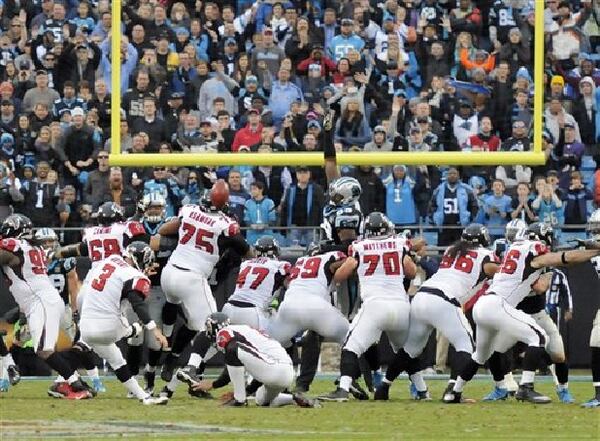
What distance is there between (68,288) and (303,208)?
8.00 ft

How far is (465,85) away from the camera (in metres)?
15.5

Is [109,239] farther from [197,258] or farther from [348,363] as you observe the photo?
[348,363]

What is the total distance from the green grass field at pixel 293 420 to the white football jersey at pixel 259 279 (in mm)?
957

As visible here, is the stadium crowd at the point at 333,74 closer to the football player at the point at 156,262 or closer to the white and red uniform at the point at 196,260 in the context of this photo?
the football player at the point at 156,262

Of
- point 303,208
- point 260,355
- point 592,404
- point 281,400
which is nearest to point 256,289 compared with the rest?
point 281,400

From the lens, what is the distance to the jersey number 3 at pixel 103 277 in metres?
13.8

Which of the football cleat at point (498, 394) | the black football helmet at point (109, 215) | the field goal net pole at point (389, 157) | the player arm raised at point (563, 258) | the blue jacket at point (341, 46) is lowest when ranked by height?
the football cleat at point (498, 394)

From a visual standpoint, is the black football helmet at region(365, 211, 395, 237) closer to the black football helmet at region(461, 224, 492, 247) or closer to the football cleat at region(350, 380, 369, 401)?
the black football helmet at region(461, 224, 492, 247)

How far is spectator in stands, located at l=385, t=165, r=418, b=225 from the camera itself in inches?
679

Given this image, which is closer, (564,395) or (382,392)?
(564,395)

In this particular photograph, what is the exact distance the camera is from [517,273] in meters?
14.0

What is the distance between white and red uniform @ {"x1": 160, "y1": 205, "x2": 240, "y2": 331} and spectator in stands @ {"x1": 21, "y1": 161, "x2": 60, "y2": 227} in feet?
12.0

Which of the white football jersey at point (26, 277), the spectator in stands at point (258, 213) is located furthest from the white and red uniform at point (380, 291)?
the spectator in stands at point (258, 213)

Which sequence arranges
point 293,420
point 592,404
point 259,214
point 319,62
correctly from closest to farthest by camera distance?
point 293,420 < point 592,404 < point 319,62 < point 259,214
